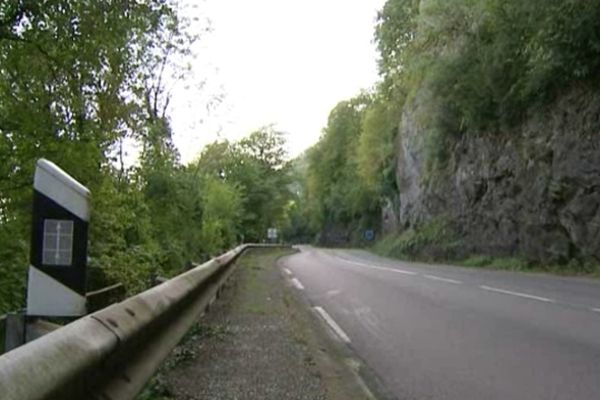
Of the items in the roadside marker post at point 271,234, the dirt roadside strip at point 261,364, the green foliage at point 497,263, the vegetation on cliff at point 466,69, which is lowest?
the dirt roadside strip at point 261,364

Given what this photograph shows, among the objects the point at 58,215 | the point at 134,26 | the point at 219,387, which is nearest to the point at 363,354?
the point at 219,387

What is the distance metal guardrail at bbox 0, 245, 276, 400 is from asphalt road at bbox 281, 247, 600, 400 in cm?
251

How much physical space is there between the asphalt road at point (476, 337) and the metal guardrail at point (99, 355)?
2.51 metres

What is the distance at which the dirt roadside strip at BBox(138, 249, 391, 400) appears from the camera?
5.74m

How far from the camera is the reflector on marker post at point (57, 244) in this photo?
367 centimetres

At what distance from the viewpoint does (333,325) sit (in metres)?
11.1

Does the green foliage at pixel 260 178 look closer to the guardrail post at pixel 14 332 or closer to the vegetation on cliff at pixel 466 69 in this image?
the vegetation on cliff at pixel 466 69

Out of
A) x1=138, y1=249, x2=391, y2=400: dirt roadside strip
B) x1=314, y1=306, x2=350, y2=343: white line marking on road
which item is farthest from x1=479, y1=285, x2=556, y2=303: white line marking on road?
x1=138, y1=249, x2=391, y2=400: dirt roadside strip

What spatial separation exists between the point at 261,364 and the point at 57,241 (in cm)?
362

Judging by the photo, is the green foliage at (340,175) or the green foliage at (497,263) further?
the green foliage at (340,175)

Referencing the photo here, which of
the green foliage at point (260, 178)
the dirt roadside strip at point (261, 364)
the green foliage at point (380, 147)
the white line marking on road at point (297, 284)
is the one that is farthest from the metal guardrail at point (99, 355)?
the green foliage at point (260, 178)

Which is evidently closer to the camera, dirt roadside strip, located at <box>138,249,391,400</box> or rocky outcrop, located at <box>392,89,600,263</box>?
dirt roadside strip, located at <box>138,249,391,400</box>

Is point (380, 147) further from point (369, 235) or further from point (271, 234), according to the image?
point (271, 234)

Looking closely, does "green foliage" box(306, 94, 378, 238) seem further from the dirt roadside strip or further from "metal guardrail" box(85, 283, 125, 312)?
"metal guardrail" box(85, 283, 125, 312)
